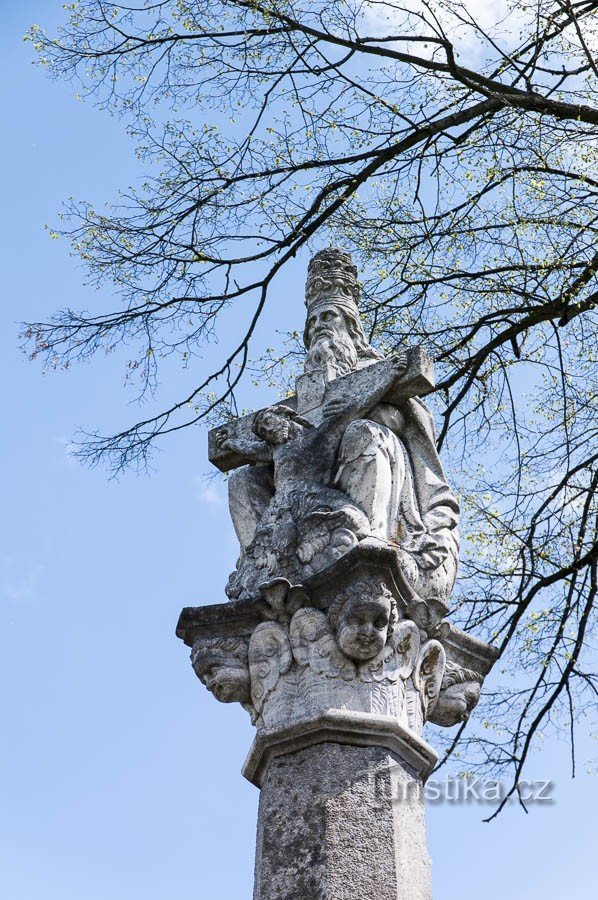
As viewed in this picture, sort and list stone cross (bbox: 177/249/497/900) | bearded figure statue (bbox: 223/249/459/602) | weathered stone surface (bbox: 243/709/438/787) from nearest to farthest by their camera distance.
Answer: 1. stone cross (bbox: 177/249/497/900)
2. weathered stone surface (bbox: 243/709/438/787)
3. bearded figure statue (bbox: 223/249/459/602)

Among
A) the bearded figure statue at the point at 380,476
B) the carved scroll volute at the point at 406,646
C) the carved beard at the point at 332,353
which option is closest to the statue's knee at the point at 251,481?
the bearded figure statue at the point at 380,476

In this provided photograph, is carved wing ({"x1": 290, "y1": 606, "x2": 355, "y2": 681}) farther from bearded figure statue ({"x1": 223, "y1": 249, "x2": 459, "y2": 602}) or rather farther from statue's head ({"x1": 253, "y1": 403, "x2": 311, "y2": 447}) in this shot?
statue's head ({"x1": 253, "y1": 403, "x2": 311, "y2": 447})

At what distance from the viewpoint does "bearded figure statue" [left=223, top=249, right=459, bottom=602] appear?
5.11 m

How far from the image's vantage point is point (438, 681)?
16.2ft

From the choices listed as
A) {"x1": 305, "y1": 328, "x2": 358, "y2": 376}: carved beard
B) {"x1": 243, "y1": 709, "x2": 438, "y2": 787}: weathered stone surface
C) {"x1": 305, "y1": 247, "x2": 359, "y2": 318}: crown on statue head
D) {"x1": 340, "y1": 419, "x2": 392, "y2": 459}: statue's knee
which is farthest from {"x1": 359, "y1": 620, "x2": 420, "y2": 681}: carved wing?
{"x1": 305, "y1": 247, "x2": 359, "y2": 318}: crown on statue head

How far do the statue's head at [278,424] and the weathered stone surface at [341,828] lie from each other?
1.65 meters

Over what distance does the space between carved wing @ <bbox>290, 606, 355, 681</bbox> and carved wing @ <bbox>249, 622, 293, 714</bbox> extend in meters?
0.05

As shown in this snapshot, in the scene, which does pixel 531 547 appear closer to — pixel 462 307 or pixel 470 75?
pixel 462 307

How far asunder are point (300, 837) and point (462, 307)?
657 cm

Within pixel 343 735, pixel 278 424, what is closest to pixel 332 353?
pixel 278 424

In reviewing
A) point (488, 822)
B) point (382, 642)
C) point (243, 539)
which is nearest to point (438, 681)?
point (382, 642)

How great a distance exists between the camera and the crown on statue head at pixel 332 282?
6.67 m

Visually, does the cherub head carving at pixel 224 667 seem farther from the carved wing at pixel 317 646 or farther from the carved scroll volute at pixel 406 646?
the carved scroll volute at pixel 406 646

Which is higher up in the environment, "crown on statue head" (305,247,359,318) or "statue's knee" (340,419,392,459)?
"crown on statue head" (305,247,359,318)
